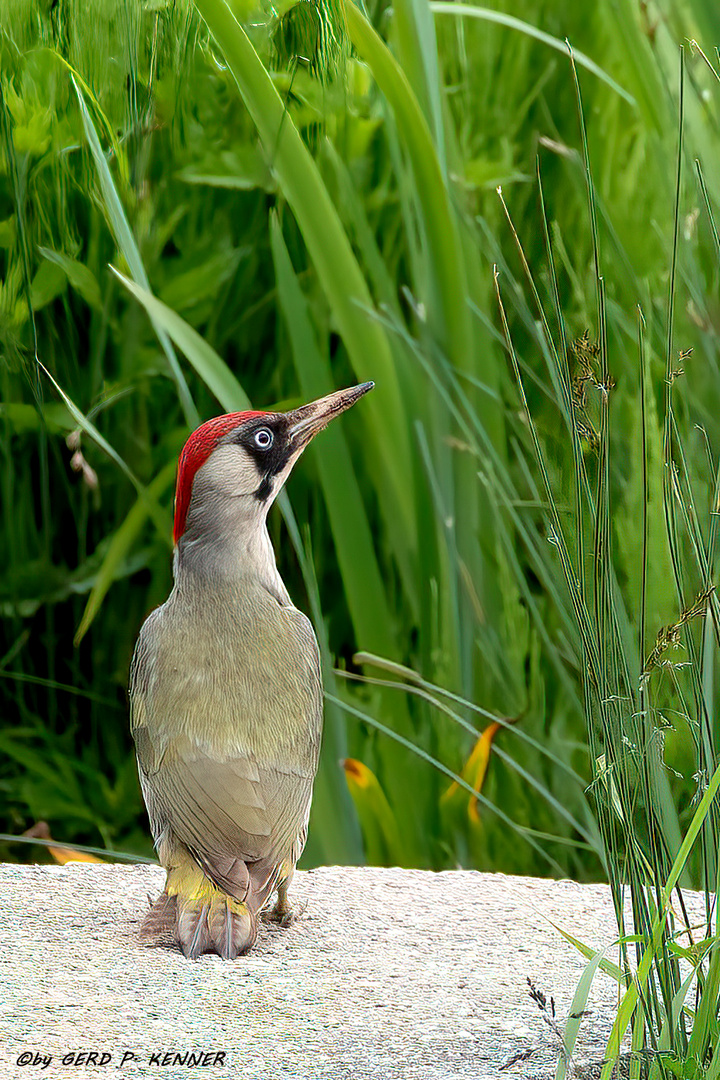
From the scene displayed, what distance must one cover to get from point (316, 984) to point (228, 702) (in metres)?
0.26

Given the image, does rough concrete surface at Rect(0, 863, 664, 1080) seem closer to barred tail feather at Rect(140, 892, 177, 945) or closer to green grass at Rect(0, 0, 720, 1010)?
barred tail feather at Rect(140, 892, 177, 945)

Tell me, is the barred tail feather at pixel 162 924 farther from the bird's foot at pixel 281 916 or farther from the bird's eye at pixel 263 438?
the bird's eye at pixel 263 438

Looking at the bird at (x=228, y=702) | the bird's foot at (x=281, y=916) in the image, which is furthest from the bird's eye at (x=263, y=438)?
the bird's foot at (x=281, y=916)

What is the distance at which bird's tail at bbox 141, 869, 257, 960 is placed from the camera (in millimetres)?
1113

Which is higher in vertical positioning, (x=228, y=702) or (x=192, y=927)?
(x=228, y=702)

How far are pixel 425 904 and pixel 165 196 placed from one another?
107cm

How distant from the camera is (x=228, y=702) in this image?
1.17m

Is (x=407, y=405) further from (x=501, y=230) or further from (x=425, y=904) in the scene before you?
(x=425, y=904)

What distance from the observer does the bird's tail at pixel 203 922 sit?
3.65 feet

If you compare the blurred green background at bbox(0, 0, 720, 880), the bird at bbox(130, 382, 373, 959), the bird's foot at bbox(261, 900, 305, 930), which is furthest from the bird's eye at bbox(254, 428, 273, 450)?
the bird's foot at bbox(261, 900, 305, 930)

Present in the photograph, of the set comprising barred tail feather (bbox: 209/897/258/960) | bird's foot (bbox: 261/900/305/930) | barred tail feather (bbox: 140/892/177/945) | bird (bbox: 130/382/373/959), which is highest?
bird (bbox: 130/382/373/959)

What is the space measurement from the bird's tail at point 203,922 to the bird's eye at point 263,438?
1.32 ft

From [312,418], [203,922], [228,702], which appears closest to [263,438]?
[312,418]

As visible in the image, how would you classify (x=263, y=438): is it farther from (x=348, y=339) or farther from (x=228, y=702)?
(x=348, y=339)
